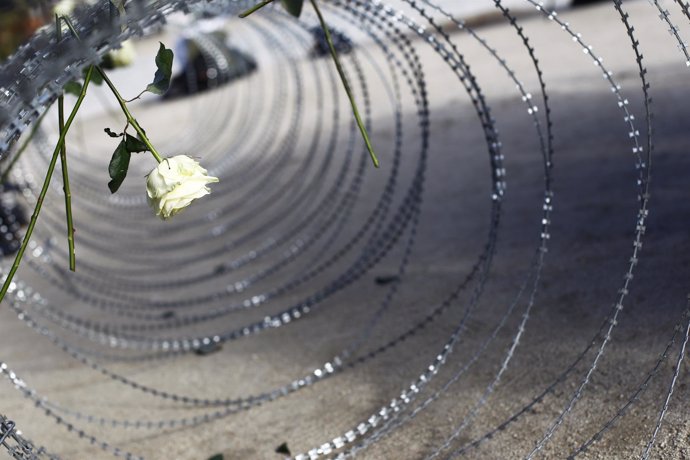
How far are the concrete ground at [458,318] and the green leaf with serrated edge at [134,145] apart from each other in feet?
4.59

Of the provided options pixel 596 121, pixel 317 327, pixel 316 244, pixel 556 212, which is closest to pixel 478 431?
Answer: pixel 317 327

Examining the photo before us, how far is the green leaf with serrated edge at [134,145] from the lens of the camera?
207 cm

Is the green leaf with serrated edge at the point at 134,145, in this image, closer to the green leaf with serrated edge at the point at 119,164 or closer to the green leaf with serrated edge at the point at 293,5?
the green leaf with serrated edge at the point at 119,164

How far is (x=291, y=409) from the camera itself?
3.53 meters

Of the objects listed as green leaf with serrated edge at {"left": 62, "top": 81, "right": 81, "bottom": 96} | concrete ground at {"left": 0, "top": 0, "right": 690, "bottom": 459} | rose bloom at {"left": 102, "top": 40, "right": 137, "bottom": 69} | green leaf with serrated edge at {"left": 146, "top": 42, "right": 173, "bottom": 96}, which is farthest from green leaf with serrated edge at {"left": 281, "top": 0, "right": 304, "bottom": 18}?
rose bloom at {"left": 102, "top": 40, "right": 137, "bottom": 69}

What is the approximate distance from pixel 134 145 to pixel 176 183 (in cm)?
20

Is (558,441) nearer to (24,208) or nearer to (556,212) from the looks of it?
(556,212)

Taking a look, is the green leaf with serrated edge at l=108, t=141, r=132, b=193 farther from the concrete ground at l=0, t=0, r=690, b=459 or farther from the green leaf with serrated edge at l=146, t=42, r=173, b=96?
the concrete ground at l=0, t=0, r=690, b=459

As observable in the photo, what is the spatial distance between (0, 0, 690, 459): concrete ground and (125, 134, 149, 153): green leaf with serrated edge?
1400 millimetres

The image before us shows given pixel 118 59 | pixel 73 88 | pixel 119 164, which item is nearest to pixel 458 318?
pixel 118 59

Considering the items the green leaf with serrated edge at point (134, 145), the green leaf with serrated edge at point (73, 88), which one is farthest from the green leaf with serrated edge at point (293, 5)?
the green leaf with serrated edge at point (73, 88)

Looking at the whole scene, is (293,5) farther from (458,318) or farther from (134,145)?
(458,318)

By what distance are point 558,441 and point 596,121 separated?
4300mm

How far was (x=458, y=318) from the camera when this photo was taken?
3.97 meters
